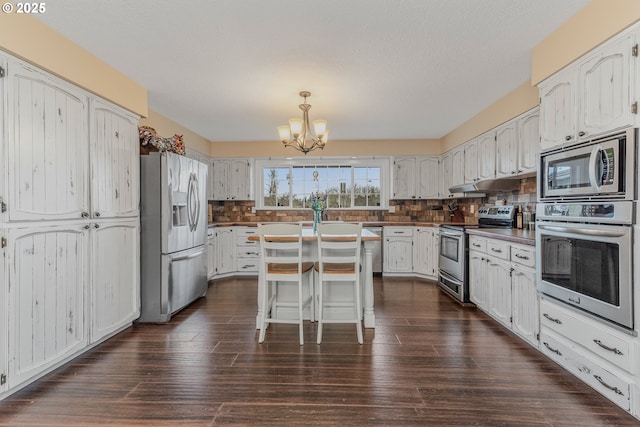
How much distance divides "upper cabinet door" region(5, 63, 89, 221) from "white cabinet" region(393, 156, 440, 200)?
4.62 metres

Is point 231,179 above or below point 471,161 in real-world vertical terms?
below

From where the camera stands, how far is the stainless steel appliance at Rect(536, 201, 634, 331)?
1776mm

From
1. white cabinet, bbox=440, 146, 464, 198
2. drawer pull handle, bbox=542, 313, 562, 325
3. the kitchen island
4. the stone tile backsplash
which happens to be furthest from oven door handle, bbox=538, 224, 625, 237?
the stone tile backsplash

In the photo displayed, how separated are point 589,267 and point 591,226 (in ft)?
0.87

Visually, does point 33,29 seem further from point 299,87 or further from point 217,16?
point 299,87

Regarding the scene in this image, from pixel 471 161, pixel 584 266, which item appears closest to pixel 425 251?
pixel 471 161

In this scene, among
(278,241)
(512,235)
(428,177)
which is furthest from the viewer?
(428,177)

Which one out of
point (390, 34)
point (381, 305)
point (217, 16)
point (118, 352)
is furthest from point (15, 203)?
point (381, 305)

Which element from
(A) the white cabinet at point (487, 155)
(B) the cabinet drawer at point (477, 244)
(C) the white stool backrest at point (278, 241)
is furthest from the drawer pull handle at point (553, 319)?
(A) the white cabinet at point (487, 155)

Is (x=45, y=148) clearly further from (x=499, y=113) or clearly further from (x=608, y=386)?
(x=499, y=113)

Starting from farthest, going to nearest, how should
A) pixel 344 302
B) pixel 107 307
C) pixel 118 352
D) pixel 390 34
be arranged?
pixel 344 302
pixel 107 307
pixel 118 352
pixel 390 34

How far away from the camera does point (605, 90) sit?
193 cm

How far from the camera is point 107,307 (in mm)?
2777

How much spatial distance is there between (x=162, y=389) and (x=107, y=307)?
1147 millimetres
